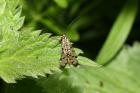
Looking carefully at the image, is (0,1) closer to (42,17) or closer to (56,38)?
(56,38)

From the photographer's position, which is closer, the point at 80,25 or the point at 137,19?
the point at 80,25

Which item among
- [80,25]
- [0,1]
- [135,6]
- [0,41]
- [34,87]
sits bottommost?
[34,87]

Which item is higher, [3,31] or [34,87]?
[3,31]

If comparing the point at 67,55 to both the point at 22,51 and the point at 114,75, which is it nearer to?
the point at 22,51

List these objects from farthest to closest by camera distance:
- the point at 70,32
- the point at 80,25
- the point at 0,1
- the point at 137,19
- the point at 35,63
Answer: the point at 137,19 → the point at 80,25 → the point at 70,32 → the point at 0,1 → the point at 35,63

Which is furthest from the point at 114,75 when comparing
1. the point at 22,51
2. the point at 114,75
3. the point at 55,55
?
the point at 22,51

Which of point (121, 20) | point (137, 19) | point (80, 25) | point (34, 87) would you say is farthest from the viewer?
point (137, 19)

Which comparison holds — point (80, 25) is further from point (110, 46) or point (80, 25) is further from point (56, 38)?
point (56, 38)

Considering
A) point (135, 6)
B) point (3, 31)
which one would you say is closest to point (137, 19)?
point (135, 6)
